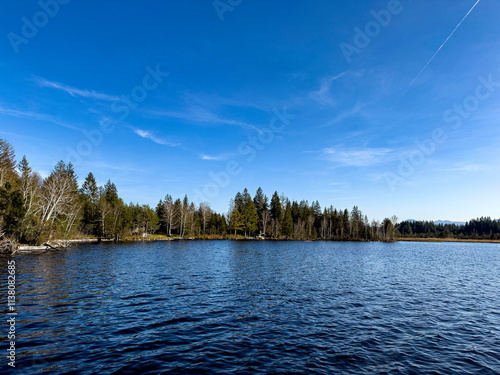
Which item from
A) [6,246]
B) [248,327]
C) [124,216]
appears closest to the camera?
[248,327]

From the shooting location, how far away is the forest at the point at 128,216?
5266cm

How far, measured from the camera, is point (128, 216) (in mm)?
99312

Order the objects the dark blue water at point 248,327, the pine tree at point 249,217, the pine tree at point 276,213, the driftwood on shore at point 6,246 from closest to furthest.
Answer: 1. the dark blue water at point 248,327
2. the driftwood on shore at point 6,246
3. the pine tree at point 249,217
4. the pine tree at point 276,213

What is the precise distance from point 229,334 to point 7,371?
8942 mm

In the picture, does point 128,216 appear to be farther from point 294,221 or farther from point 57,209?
point 294,221

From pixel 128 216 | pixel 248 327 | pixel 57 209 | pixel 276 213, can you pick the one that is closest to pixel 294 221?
pixel 276 213

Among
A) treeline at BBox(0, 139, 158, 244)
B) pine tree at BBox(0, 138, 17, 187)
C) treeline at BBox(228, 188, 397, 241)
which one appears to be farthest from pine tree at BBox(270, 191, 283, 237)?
pine tree at BBox(0, 138, 17, 187)

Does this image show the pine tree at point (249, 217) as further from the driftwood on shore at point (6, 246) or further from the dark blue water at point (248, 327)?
the dark blue water at point (248, 327)

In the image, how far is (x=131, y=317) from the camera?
1603 cm

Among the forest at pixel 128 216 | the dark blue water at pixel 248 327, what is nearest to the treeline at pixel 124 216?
the forest at pixel 128 216

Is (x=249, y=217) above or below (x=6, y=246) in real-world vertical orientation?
above

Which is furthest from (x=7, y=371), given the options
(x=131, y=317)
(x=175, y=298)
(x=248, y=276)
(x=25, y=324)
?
(x=248, y=276)

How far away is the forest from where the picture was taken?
52656 millimetres

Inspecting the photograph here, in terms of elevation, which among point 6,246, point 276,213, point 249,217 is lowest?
point 6,246
